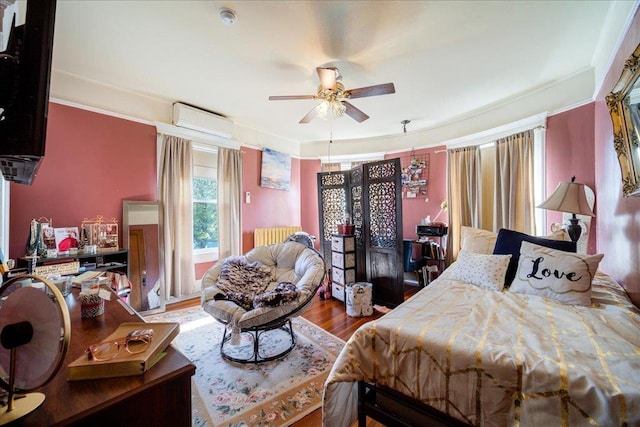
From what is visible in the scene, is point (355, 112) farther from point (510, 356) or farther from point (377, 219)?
point (510, 356)

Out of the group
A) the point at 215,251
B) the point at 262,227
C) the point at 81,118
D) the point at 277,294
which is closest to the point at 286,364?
the point at 277,294

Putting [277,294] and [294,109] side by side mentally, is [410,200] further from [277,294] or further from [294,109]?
[277,294]

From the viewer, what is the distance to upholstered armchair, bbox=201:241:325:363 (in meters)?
1.94

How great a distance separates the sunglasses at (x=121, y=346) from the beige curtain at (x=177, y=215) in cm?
280

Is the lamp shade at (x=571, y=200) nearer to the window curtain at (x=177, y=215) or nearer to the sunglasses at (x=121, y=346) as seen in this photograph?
the sunglasses at (x=121, y=346)

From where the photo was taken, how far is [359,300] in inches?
117

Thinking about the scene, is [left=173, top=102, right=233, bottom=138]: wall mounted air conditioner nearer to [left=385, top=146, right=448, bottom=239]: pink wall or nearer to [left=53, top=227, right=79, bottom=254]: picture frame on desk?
[left=53, top=227, right=79, bottom=254]: picture frame on desk

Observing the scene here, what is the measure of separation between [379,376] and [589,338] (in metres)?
→ 0.98

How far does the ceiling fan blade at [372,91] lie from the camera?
2174 mm

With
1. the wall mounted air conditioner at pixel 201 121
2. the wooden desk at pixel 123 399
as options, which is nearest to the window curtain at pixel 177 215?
the wall mounted air conditioner at pixel 201 121

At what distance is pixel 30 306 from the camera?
600 mm

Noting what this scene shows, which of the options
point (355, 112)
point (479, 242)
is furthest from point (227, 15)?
point (479, 242)

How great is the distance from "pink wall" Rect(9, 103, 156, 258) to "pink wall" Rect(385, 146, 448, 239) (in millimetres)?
4168

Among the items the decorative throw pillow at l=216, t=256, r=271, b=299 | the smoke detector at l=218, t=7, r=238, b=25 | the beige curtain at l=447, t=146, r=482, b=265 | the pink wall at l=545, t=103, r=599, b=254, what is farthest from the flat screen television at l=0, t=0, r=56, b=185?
the beige curtain at l=447, t=146, r=482, b=265
